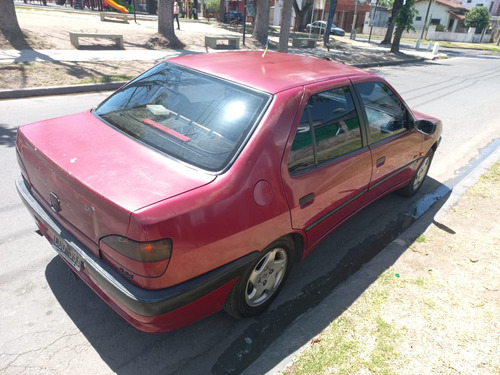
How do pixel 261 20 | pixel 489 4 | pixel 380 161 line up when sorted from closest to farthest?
pixel 380 161
pixel 261 20
pixel 489 4

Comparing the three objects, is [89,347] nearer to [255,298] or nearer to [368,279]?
[255,298]

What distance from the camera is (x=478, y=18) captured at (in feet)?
168

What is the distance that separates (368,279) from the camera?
127 inches

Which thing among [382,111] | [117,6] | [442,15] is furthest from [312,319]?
[442,15]

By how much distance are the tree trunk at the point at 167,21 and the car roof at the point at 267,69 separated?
13.4m

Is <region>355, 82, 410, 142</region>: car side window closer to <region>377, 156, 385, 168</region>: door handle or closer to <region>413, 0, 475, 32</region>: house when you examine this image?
<region>377, 156, 385, 168</region>: door handle

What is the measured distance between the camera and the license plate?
2346 millimetres

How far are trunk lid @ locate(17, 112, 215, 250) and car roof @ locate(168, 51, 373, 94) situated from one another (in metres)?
0.88

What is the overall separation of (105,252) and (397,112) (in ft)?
10.7

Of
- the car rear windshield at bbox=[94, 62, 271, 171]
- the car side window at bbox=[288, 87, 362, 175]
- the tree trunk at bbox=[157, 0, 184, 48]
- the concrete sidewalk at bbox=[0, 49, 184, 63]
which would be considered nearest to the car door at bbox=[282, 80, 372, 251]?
the car side window at bbox=[288, 87, 362, 175]

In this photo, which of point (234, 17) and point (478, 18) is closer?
point (234, 17)

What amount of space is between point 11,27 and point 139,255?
44.2 ft

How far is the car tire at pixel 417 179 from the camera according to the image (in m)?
4.76

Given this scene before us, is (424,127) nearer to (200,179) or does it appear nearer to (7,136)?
(200,179)
